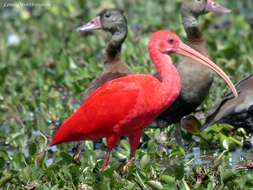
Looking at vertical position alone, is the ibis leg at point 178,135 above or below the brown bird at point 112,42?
below

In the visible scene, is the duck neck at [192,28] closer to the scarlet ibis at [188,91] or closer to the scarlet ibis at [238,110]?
the scarlet ibis at [188,91]

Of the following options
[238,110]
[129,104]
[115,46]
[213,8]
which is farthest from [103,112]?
[213,8]

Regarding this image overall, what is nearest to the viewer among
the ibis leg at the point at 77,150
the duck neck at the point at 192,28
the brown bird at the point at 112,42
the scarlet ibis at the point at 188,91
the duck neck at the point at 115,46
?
the ibis leg at the point at 77,150

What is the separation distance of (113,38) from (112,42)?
104 mm

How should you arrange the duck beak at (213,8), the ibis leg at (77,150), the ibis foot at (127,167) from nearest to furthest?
the ibis foot at (127,167) < the ibis leg at (77,150) < the duck beak at (213,8)

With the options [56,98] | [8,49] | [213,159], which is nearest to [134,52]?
[56,98]

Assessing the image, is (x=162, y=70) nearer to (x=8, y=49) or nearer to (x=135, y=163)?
(x=135, y=163)

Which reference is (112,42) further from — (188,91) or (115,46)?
(188,91)

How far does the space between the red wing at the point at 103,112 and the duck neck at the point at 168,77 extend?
0.68 ft

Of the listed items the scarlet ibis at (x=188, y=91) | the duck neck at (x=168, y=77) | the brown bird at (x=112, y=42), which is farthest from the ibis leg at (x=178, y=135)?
the duck neck at (x=168, y=77)

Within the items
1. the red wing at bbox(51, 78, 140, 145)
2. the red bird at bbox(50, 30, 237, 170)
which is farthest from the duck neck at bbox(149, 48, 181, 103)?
the red wing at bbox(51, 78, 140, 145)

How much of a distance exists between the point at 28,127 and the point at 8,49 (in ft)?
12.2

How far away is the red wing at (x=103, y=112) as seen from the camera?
728 centimetres

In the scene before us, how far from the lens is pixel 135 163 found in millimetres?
7613
